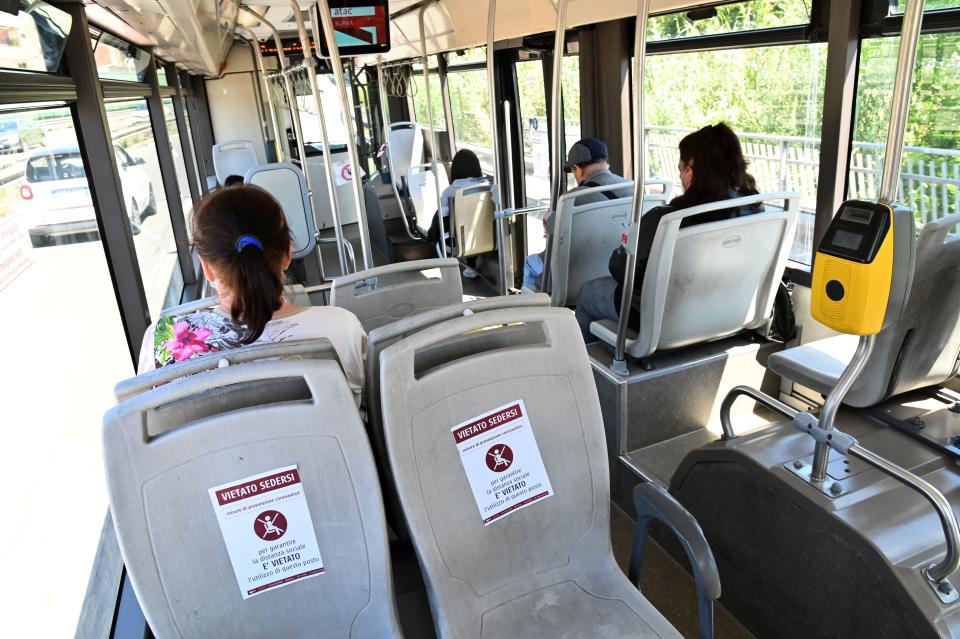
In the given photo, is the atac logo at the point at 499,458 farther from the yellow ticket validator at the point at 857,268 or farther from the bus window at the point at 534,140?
the bus window at the point at 534,140

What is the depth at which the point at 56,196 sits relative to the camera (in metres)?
2.89

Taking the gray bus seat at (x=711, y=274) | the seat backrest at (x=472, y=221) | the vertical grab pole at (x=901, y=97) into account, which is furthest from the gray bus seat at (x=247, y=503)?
the seat backrest at (x=472, y=221)

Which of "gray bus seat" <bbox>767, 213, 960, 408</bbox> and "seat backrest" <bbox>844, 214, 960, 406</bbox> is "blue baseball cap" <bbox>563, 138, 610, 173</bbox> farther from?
"seat backrest" <bbox>844, 214, 960, 406</bbox>

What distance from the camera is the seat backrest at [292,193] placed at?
5.64 m

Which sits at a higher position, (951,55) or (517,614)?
(951,55)

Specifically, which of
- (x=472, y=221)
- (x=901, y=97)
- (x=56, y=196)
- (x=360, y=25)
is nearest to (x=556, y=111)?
(x=360, y=25)

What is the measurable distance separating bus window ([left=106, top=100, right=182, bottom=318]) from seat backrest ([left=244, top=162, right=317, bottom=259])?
0.74 metres

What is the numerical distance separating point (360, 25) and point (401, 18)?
135 inches

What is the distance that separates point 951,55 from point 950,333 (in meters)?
1.23

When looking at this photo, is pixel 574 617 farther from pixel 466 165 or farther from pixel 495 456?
pixel 466 165

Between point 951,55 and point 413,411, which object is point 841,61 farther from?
point 413,411

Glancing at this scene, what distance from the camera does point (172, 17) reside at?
3707mm

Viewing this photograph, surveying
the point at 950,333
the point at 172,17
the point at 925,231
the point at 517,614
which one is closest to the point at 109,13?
the point at 172,17

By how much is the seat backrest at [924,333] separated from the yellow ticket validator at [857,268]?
1.39 ft
